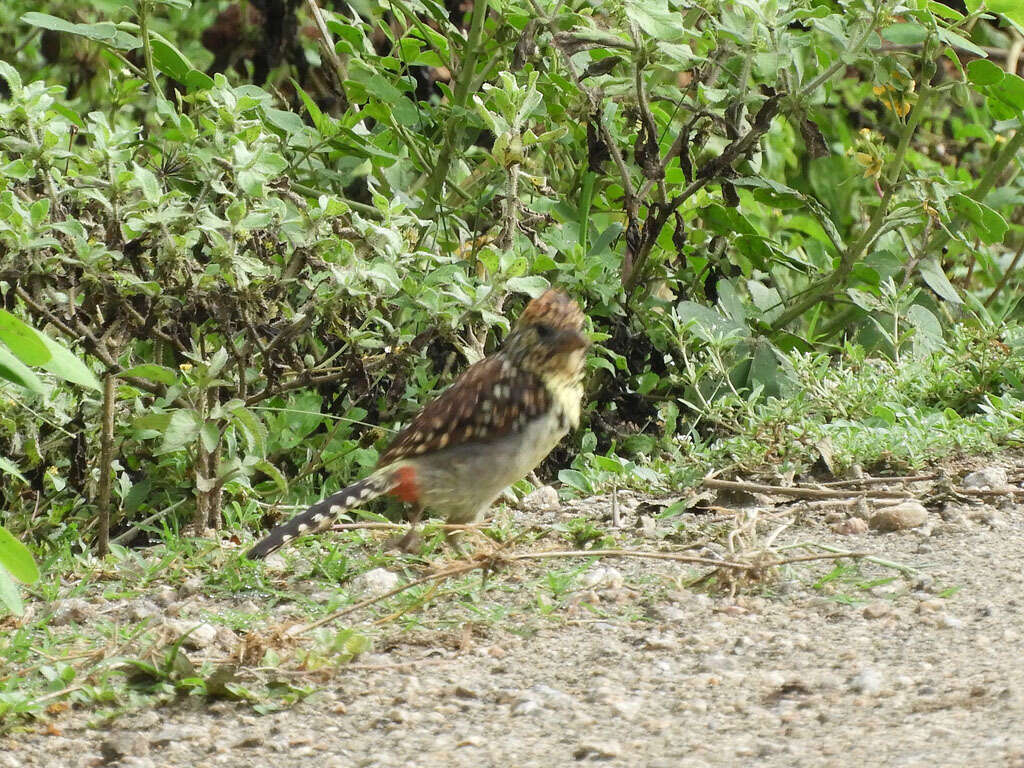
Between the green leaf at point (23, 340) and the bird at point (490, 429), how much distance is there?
1512mm

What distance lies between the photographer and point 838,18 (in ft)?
18.6

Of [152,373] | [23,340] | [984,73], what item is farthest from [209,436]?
[984,73]

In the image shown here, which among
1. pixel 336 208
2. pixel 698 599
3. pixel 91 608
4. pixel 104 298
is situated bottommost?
pixel 91 608

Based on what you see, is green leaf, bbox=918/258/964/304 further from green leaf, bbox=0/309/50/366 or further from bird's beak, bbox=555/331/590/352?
green leaf, bbox=0/309/50/366

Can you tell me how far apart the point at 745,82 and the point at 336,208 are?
5.83ft

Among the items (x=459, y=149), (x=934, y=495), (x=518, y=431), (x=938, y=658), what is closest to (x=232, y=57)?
(x=459, y=149)

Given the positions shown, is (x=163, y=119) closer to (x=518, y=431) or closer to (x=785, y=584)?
(x=518, y=431)

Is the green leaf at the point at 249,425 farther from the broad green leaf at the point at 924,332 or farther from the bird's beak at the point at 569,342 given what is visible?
the broad green leaf at the point at 924,332

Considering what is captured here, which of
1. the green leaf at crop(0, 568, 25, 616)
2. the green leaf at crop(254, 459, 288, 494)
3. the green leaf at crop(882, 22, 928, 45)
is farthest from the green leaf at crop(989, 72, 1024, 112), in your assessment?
the green leaf at crop(0, 568, 25, 616)

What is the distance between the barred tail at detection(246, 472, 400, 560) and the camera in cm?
443

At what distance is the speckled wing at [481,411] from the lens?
4.73 m

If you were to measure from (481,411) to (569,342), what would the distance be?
38 centimetres

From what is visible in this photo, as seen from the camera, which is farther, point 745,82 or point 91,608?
point 745,82

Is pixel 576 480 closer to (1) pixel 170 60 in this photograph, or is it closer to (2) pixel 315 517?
(2) pixel 315 517
